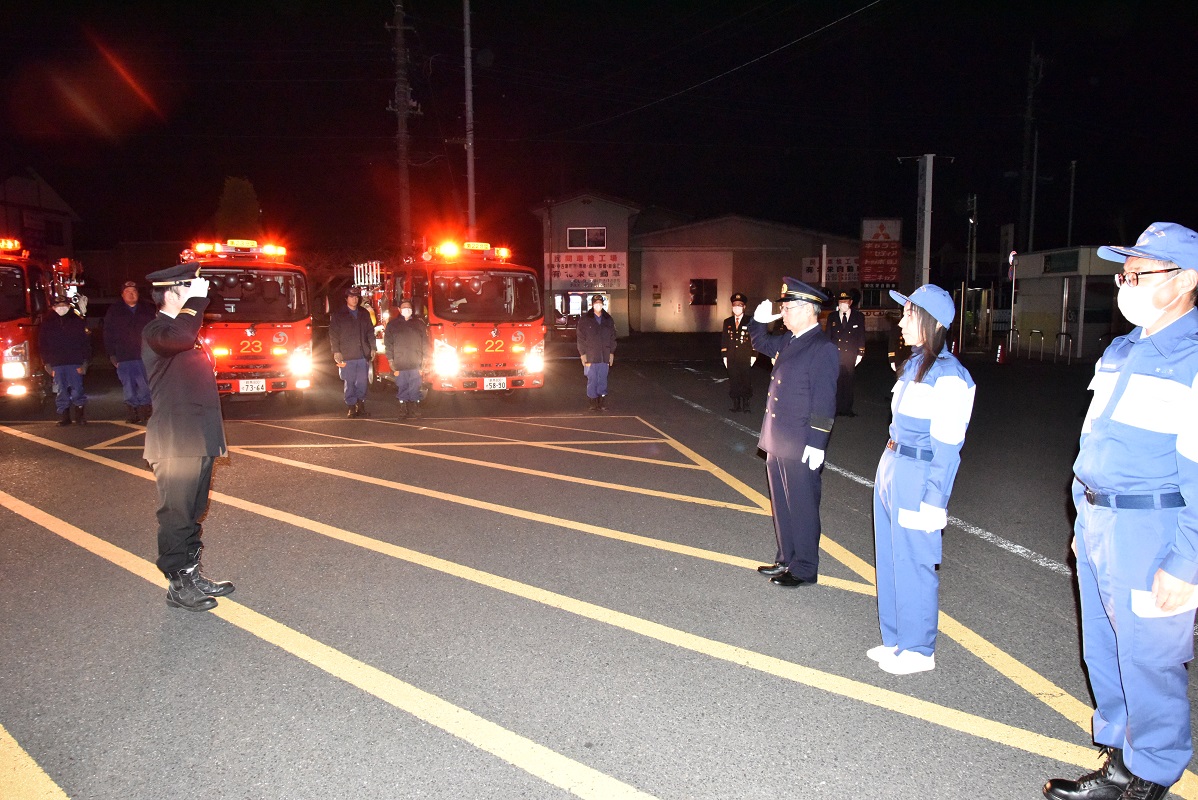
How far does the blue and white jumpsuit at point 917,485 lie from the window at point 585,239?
3601 cm

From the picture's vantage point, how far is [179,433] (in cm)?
485

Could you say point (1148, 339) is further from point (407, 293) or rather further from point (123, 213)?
point (123, 213)

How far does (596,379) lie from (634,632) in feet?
29.7

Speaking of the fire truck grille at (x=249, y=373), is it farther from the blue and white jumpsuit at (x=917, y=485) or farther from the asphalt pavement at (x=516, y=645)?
the blue and white jumpsuit at (x=917, y=485)

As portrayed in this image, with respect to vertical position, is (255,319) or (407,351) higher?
(255,319)

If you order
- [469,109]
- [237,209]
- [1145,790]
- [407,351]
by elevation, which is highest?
[469,109]

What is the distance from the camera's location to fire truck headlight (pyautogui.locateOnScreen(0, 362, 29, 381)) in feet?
41.9

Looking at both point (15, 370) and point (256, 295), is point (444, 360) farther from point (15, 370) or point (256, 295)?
point (15, 370)

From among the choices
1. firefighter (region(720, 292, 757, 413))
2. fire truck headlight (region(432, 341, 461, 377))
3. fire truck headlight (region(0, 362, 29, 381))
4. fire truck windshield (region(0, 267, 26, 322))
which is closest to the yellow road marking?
firefighter (region(720, 292, 757, 413))

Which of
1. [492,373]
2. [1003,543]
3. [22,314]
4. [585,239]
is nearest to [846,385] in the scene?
[492,373]

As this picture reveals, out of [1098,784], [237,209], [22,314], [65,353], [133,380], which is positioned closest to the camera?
[1098,784]

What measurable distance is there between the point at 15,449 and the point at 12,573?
550cm

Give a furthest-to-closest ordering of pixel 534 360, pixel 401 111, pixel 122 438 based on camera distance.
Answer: pixel 401 111 < pixel 534 360 < pixel 122 438

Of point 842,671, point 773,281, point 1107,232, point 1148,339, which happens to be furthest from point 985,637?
point 1107,232
